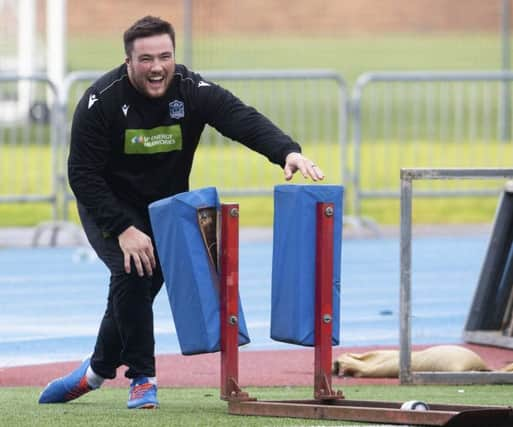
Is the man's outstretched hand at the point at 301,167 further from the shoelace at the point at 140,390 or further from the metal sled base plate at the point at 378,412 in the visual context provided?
the shoelace at the point at 140,390

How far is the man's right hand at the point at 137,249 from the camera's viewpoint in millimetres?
6551

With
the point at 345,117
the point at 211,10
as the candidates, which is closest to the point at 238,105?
the point at 345,117

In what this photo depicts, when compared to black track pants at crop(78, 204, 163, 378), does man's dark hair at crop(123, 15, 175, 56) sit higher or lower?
higher

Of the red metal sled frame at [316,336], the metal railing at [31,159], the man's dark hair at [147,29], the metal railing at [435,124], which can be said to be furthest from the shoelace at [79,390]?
the metal railing at [435,124]

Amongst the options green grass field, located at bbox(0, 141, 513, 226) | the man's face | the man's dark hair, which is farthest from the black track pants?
green grass field, located at bbox(0, 141, 513, 226)

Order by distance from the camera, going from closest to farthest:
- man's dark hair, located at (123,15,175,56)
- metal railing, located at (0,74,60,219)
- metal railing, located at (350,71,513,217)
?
man's dark hair, located at (123,15,175,56) < metal railing, located at (0,74,60,219) < metal railing, located at (350,71,513,217)

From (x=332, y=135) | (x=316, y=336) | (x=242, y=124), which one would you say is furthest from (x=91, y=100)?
(x=332, y=135)

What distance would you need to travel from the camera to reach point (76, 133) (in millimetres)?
6680

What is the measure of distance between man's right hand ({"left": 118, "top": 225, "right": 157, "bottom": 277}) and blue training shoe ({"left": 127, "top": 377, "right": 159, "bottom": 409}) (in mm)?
511

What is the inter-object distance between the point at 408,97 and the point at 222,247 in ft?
37.0

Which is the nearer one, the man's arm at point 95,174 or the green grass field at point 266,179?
the man's arm at point 95,174

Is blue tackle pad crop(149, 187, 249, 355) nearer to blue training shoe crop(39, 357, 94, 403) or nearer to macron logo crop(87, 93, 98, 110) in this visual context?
macron logo crop(87, 93, 98, 110)

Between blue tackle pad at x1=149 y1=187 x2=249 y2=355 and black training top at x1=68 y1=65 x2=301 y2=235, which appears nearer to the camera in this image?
blue tackle pad at x1=149 y1=187 x2=249 y2=355

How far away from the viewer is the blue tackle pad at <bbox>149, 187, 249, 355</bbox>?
20.6ft
